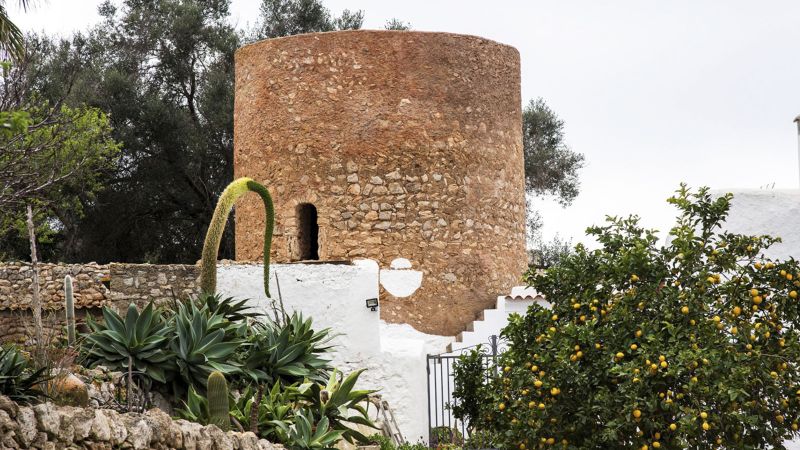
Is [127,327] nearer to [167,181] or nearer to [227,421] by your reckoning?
[227,421]

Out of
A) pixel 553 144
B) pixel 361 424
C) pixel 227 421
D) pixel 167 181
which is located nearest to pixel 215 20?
pixel 167 181

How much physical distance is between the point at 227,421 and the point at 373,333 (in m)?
4.92

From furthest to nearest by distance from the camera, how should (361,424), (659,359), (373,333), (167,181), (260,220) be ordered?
(167,181) → (260,220) → (373,333) → (361,424) → (659,359)

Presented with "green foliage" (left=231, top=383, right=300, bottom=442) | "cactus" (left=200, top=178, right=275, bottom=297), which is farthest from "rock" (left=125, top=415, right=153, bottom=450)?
"cactus" (left=200, top=178, right=275, bottom=297)

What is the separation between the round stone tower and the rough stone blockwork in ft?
26.2

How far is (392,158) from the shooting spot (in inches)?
729

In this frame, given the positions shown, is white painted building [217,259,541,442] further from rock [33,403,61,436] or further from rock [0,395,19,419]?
rock [0,395,19,419]

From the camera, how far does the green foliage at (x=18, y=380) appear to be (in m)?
9.68

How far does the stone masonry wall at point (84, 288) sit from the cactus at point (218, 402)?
4.08 m

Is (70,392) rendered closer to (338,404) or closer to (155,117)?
(338,404)

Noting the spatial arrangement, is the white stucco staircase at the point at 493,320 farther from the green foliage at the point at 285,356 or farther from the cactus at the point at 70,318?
the cactus at the point at 70,318

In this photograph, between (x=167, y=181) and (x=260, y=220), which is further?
(x=167, y=181)

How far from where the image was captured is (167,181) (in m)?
26.4

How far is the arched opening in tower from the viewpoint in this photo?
62.5ft
